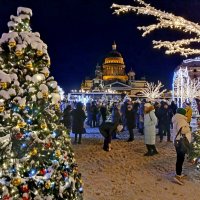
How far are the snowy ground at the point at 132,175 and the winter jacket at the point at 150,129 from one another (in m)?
0.49

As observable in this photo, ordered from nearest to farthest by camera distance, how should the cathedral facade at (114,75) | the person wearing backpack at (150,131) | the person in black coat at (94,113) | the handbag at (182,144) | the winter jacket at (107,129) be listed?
the handbag at (182,144) → the person wearing backpack at (150,131) → the winter jacket at (107,129) → the person in black coat at (94,113) → the cathedral facade at (114,75)

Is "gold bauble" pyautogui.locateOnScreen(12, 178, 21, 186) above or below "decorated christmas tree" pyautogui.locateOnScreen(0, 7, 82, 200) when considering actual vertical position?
below

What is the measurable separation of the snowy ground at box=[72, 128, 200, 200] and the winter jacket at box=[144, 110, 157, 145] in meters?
0.49

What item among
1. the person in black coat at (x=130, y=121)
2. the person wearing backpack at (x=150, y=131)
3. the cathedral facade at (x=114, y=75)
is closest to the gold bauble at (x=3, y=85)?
the person wearing backpack at (x=150, y=131)

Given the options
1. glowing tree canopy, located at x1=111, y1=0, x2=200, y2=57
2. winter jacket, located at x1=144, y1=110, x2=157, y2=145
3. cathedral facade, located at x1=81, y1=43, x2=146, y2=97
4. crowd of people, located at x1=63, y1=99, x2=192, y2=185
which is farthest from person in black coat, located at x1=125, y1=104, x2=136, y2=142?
cathedral facade, located at x1=81, y1=43, x2=146, y2=97

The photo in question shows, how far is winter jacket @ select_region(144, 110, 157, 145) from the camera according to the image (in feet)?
37.9

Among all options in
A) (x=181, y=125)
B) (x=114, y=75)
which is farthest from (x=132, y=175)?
(x=114, y=75)

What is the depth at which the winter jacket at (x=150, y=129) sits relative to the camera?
1154 centimetres

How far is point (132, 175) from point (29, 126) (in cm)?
459

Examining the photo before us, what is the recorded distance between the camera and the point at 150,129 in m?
11.7

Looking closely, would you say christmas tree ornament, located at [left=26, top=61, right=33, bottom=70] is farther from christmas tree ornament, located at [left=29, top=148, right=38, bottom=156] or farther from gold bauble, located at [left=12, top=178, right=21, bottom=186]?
gold bauble, located at [left=12, top=178, right=21, bottom=186]

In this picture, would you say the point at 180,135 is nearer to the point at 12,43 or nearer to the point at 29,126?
the point at 29,126

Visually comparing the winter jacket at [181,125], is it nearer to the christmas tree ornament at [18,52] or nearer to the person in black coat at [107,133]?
the person in black coat at [107,133]

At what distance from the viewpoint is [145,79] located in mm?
115125
